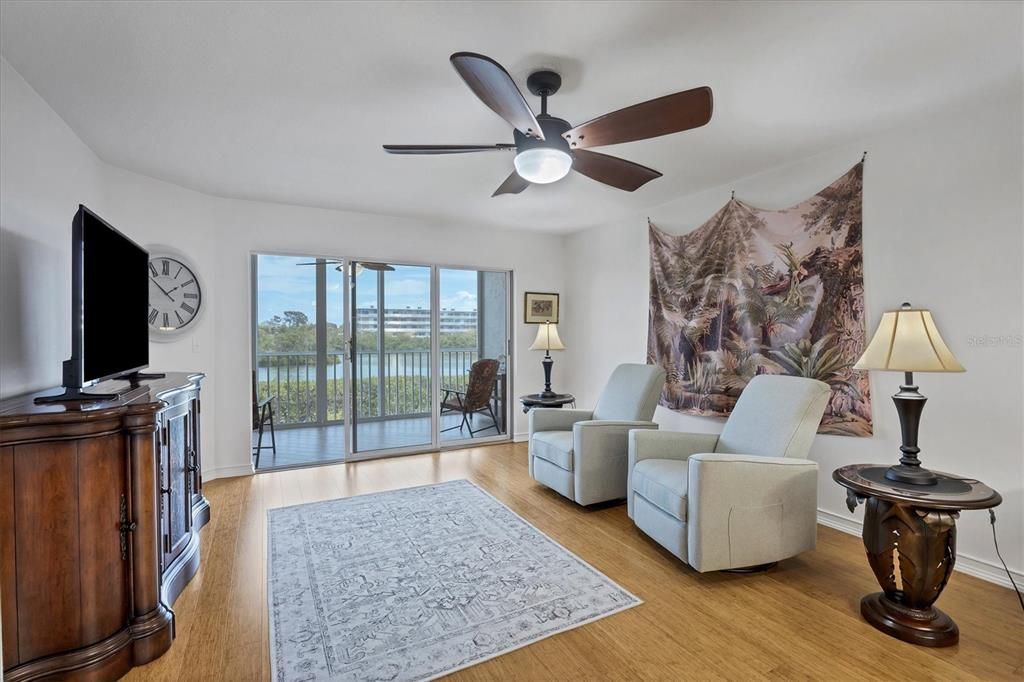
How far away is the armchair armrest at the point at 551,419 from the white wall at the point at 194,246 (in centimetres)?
160

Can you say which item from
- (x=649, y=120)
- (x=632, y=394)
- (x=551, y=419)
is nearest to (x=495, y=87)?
(x=649, y=120)

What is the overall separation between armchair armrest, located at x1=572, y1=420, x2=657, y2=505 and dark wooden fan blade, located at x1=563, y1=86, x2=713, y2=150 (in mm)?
1879

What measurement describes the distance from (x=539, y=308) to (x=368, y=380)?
6.74 ft

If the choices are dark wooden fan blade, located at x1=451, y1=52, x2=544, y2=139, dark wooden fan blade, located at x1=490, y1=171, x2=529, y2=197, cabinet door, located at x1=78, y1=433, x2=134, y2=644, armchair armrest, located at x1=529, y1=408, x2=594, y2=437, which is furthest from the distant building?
dark wooden fan blade, located at x1=451, y1=52, x2=544, y2=139

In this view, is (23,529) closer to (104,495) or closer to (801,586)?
(104,495)

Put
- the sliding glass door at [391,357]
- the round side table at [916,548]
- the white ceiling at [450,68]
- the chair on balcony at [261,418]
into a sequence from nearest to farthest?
the white ceiling at [450,68], the round side table at [916,548], the sliding glass door at [391,357], the chair on balcony at [261,418]

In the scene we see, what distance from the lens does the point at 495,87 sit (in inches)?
66.6

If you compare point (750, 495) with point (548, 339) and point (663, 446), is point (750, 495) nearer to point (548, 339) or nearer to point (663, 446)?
point (663, 446)

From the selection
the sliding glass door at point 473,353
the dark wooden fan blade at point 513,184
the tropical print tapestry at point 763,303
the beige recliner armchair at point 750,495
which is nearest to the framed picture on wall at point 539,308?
the sliding glass door at point 473,353

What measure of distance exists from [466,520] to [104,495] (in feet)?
6.30

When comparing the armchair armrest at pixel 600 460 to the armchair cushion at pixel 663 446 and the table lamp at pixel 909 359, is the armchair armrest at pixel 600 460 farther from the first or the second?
the table lamp at pixel 909 359

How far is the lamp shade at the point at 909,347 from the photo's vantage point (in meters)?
2.03

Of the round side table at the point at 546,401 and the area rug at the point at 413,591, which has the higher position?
the round side table at the point at 546,401

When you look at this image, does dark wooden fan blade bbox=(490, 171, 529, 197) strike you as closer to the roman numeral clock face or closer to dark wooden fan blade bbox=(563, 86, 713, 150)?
dark wooden fan blade bbox=(563, 86, 713, 150)
